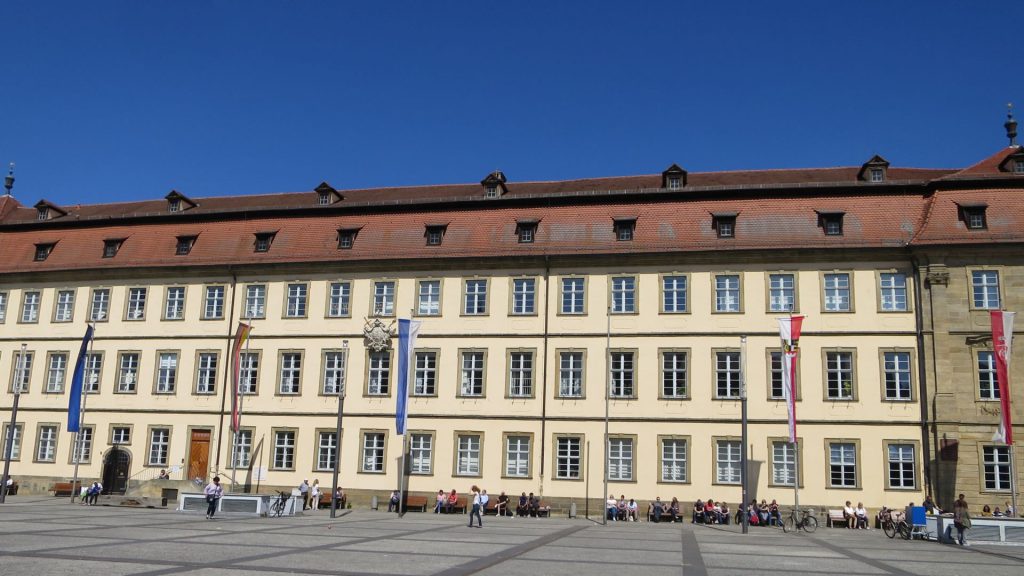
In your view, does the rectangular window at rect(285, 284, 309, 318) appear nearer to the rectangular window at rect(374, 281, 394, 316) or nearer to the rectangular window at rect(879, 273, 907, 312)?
the rectangular window at rect(374, 281, 394, 316)

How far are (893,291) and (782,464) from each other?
8.68m

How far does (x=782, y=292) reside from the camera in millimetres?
40250

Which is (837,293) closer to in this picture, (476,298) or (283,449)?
(476,298)

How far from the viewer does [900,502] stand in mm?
37062

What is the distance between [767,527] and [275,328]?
24.6 m

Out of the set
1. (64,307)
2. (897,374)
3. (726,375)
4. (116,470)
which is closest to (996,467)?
(897,374)

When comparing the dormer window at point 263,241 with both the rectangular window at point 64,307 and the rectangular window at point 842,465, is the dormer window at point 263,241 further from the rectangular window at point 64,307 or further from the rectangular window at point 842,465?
the rectangular window at point 842,465

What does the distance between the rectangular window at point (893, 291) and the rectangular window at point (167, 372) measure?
33494 millimetres

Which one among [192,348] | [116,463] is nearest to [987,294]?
[192,348]

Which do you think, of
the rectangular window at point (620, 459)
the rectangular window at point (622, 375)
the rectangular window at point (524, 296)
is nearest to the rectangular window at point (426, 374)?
the rectangular window at point (524, 296)

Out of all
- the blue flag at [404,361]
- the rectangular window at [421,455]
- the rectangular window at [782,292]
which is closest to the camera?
the blue flag at [404,361]

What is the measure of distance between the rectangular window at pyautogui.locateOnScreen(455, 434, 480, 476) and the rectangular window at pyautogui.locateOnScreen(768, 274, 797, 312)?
14.3 m

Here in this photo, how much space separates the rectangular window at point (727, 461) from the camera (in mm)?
39000

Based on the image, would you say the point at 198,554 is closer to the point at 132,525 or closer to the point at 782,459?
the point at 132,525
